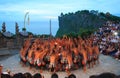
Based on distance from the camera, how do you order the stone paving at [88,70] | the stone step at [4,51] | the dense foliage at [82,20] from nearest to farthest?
the stone paving at [88,70]
the stone step at [4,51]
the dense foliage at [82,20]

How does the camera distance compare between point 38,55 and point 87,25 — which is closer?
point 38,55

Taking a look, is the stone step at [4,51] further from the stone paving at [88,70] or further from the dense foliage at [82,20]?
the dense foliage at [82,20]

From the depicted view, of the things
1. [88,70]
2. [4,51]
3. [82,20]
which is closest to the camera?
[88,70]

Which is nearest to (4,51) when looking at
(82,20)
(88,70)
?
(88,70)

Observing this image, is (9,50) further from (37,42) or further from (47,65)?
(47,65)

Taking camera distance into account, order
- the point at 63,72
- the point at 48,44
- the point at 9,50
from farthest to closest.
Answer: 1. the point at 9,50
2. the point at 48,44
3. the point at 63,72

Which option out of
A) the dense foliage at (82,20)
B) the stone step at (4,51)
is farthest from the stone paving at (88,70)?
the dense foliage at (82,20)

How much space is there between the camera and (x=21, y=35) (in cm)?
3069

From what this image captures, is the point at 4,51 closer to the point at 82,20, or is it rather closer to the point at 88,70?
the point at 88,70

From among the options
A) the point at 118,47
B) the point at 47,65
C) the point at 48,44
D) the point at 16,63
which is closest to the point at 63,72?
the point at 47,65

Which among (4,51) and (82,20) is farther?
(82,20)

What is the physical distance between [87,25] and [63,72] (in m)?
28.2

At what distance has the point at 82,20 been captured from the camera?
48.7 m

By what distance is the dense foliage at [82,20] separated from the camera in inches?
1727
